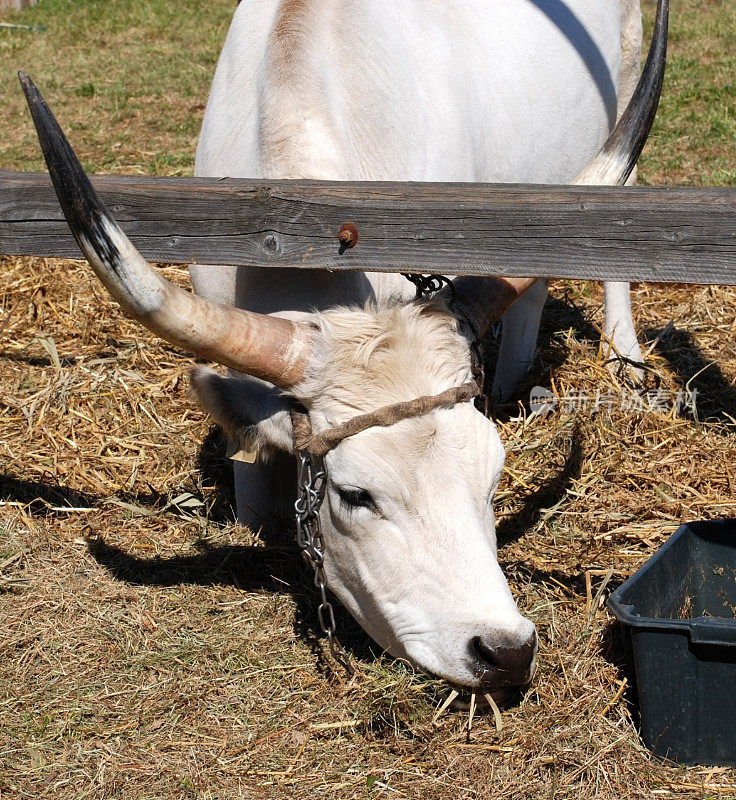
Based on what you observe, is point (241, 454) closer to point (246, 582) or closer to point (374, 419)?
point (374, 419)

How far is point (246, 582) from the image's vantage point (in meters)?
3.61

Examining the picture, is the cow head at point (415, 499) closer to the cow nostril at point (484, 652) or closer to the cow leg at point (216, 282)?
the cow nostril at point (484, 652)

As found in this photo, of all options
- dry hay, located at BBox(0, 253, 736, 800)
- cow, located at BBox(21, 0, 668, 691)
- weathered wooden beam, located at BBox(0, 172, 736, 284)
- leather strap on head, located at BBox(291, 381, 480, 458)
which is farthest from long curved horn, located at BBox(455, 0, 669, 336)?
dry hay, located at BBox(0, 253, 736, 800)

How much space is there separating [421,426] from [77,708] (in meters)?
1.36

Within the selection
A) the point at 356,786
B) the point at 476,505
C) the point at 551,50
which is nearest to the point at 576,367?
the point at 551,50

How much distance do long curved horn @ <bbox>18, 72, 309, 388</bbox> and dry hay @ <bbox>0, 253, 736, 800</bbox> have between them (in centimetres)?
97

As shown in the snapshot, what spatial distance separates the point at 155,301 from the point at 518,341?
294 centimetres

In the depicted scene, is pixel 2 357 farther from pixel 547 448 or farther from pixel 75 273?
pixel 547 448

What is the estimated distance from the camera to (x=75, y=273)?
19.1 ft

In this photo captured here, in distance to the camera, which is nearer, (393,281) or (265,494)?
(393,281)

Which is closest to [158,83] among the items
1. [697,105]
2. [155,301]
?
[697,105]

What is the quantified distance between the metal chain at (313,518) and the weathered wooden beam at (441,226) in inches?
23.7

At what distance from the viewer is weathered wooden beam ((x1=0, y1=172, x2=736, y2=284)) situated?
273 cm

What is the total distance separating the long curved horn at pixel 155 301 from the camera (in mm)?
2283
